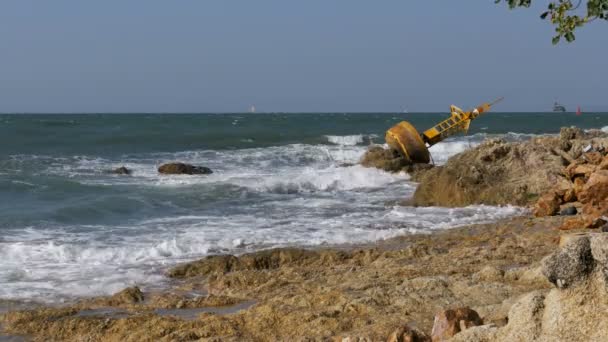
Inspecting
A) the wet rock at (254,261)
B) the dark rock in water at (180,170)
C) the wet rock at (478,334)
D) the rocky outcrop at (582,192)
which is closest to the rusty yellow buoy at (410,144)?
the dark rock in water at (180,170)

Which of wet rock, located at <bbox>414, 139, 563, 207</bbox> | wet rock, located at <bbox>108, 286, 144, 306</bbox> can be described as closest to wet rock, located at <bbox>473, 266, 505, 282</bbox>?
wet rock, located at <bbox>108, 286, 144, 306</bbox>

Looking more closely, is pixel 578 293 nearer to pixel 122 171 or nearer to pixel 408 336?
pixel 408 336

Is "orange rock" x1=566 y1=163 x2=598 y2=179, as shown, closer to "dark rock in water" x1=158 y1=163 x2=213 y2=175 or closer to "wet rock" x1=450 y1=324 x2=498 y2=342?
"wet rock" x1=450 y1=324 x2=498 y2=342

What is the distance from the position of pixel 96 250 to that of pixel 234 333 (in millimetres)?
5095

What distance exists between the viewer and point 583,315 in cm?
348

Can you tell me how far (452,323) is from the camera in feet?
14.4

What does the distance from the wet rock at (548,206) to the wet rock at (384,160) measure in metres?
8.48

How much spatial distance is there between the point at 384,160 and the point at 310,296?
14.6 meters

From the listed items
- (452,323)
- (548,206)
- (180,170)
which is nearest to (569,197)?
(548,206)

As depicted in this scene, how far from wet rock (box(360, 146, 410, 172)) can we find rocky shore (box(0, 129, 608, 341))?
9290 mm

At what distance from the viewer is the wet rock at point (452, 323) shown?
14.3 ft

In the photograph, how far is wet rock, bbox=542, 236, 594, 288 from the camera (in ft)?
11.4

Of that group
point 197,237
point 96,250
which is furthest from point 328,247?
point 96,250

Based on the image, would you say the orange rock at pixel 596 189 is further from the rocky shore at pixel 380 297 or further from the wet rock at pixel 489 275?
the wet rock at pixel 489 275
